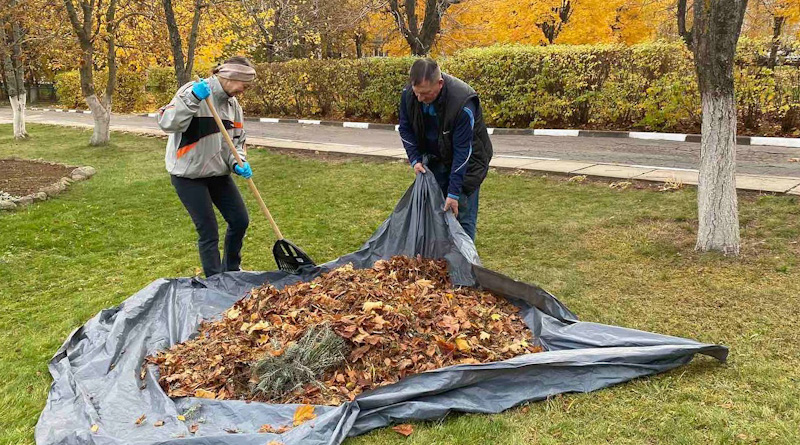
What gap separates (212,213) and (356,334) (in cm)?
155

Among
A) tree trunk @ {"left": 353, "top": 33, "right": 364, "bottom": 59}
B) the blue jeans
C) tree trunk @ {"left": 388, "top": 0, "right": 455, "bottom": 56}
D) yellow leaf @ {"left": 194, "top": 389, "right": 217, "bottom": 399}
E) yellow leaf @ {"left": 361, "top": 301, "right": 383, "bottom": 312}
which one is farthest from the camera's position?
tree trunk @ {"left": 353, "top": 33, "right": 364, "bottom": 59}

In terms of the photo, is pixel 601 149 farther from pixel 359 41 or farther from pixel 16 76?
pixel 359 41

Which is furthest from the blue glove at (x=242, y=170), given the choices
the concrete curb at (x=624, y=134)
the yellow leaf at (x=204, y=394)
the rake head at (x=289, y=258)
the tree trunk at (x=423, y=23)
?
the tree trunk at (x=423, y=23)

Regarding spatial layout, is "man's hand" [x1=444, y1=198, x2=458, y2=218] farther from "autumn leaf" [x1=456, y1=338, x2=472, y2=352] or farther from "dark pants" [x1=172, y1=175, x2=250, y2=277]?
"dark pants" [x1=172, y1=175, x2=250, y2=277]

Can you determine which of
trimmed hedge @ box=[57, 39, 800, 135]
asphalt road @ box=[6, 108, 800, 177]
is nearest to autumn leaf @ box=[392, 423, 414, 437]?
asphalt road @ box=[6, 108, 800, 177]

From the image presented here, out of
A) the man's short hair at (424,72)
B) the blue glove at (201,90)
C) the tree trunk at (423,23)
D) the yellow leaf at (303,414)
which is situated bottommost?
the yellow leaf at (303,414)

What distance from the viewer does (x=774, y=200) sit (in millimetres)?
5367

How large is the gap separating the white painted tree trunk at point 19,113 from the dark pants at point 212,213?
11491 millimetres

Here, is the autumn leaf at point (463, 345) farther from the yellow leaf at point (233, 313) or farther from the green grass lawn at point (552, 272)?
the yellow leaf at point (233, 313)

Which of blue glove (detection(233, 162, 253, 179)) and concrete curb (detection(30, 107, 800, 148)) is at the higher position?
concrete curb (detection(30, 107, 800, 148))

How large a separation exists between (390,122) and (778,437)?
40.8ft

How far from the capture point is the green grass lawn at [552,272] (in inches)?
93.6

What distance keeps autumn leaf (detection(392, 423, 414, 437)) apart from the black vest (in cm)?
168

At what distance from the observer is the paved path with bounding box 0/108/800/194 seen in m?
6.61
